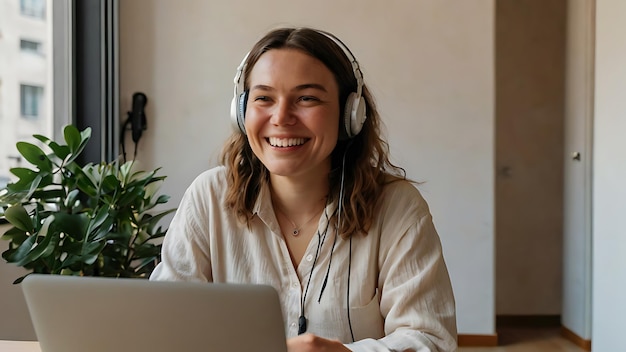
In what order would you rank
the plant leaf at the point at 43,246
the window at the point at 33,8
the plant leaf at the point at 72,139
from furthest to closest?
the window at the point at 33,8, the plant leaf at the point at 72,139, the plant leaf at the point at 43,246

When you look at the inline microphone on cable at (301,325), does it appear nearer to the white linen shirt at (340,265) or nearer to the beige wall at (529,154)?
the white linen shirt at (340,265)

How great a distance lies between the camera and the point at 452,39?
138 inches

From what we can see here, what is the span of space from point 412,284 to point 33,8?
2.07 m

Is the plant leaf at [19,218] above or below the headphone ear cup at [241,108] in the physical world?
below

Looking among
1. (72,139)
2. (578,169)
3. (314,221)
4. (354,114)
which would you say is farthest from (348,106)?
(578,169)

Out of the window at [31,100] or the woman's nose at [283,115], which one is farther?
the window at [31,100]

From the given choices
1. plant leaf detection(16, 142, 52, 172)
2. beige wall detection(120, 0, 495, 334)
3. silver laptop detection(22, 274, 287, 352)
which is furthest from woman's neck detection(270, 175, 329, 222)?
beige wall detection(120, 0, 495, 334)

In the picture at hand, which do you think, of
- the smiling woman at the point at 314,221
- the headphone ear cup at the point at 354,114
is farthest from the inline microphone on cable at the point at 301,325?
the headphone ear cup at the point at 354,114

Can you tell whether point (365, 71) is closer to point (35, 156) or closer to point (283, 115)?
point (35, 156)

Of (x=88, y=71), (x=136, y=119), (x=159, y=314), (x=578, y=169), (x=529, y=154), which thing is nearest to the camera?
(x=159, y=314)

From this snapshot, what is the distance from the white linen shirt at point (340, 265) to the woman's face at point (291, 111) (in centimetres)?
12

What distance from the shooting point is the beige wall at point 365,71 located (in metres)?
3.48

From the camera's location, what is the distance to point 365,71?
349cm

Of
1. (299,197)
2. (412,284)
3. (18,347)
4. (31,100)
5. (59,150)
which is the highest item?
(31,100)
